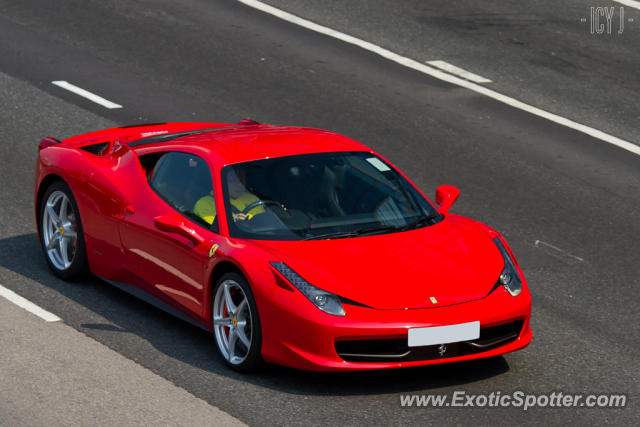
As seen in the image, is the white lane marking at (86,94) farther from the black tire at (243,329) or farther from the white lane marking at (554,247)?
the black tire at (243,329)

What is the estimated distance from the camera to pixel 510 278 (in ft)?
25.3

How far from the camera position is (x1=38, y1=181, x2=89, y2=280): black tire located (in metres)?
9.27

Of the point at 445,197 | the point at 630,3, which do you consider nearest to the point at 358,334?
the point at 445,197

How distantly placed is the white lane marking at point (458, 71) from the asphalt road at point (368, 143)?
21 centimetres

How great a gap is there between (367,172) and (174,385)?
220cm

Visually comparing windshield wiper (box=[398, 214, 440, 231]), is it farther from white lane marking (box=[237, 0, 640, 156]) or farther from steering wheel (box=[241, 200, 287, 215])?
white lane marking (box=[237, 0, 640, 156])

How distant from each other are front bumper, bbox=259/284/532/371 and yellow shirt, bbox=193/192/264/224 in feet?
3.12

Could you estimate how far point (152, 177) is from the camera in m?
8.87

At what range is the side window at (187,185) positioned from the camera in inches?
323

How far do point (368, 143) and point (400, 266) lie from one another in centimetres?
608

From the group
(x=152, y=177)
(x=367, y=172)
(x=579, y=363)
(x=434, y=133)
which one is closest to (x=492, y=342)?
(x=579, y=363)

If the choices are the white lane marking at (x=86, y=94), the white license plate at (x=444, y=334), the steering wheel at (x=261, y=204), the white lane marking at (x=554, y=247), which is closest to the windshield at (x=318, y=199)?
the steering wheel at (x=261, y=204)

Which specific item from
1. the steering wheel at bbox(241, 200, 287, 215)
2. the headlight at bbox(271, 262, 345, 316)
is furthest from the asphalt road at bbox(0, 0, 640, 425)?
the steering wheel at bbox(241, 200, 287, 215)

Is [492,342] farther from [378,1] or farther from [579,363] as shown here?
[378,1]
